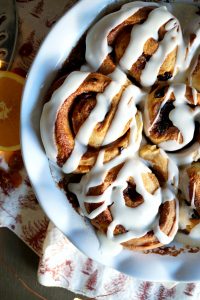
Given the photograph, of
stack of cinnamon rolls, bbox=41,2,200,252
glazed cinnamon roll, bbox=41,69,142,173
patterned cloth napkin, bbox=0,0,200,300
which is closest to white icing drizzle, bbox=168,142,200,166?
stack of cinnamon rolls, bbox=41,2,200,252

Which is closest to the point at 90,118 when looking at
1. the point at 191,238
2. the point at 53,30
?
the point at 53,30

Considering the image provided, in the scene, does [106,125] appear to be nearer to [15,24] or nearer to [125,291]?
[15,24]

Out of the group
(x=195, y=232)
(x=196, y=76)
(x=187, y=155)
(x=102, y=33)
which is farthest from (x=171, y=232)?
(x=102, y=33)

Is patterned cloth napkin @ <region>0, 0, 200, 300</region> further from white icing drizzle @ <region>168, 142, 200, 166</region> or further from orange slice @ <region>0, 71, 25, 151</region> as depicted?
white icing drizzle @ <region>168, 142, 200, 166</region>

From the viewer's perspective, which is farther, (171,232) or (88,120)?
(171,232)

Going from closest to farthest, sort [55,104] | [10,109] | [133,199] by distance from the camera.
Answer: [55,104] → [133,199] → [10,109]

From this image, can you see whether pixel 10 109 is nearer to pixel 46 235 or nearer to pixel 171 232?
pixel 46 235

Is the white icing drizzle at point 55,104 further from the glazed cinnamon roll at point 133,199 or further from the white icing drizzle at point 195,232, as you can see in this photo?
the white icing drizzle at point 195,232
